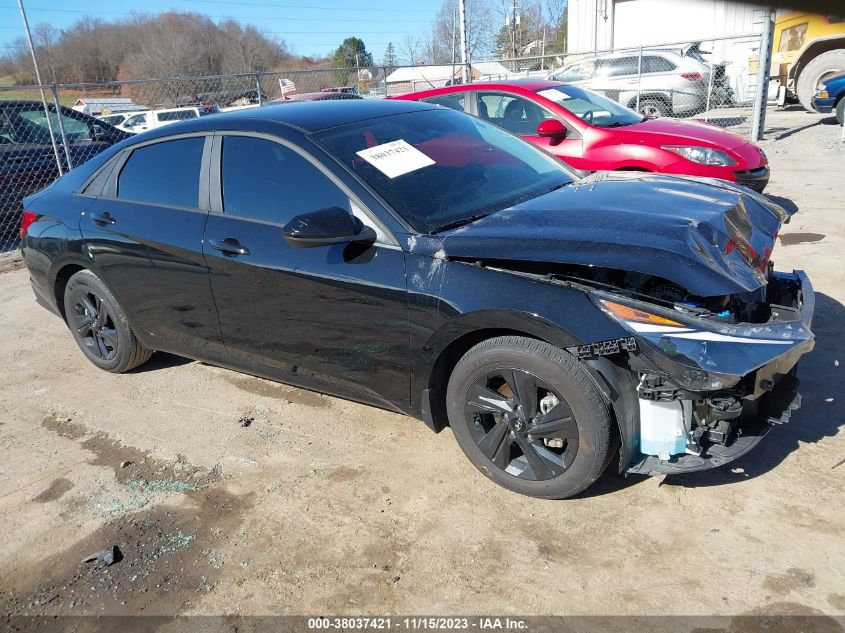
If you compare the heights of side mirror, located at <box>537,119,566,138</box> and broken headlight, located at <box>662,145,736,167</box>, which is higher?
side mirror, located at <box>537,119,566,138</box>

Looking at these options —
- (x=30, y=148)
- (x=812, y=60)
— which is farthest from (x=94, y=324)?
(x=812, y=60)

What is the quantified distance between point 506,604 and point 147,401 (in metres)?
2.82

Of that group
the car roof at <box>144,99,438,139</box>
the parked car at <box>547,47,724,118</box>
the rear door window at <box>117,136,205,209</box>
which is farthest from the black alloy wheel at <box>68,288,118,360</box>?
the parked car at <box>547,47,724,118</box>

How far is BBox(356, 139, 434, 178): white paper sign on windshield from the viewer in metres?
3.31

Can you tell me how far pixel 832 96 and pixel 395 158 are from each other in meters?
12.8

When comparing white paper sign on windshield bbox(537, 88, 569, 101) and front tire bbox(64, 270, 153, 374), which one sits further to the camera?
white paper sign on windshield bbox(537, 88, 569, 101)

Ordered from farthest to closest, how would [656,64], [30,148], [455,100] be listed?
[656,64] < [30,148] < [455,100]

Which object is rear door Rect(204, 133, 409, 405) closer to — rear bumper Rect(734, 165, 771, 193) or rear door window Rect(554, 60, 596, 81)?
rear bumper Rect(734, 165, 771, 193)

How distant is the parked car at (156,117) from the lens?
19.6 meters

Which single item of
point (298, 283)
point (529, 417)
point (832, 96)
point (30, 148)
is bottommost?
point (529, 417)

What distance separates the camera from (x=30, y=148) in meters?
9.05

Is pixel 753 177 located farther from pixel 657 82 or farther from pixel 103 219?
pixel 657 82

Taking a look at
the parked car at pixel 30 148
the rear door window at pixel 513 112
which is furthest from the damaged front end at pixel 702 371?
the parked car at pixel 30 148

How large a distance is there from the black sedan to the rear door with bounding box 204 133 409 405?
11 millimetres
